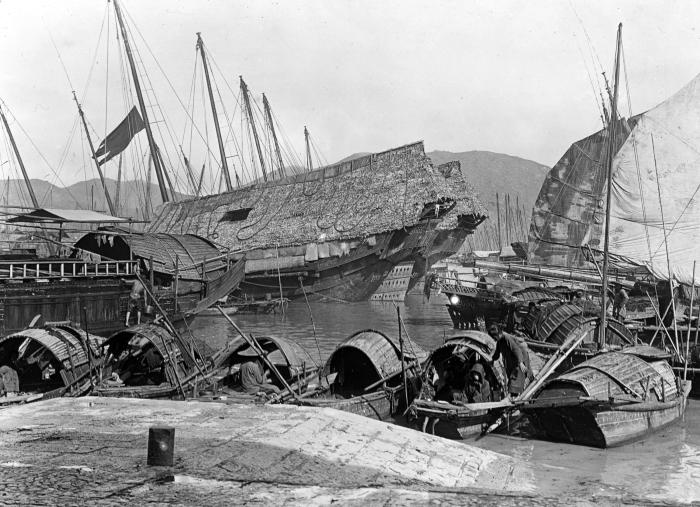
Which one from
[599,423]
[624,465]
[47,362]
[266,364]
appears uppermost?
[47,362]

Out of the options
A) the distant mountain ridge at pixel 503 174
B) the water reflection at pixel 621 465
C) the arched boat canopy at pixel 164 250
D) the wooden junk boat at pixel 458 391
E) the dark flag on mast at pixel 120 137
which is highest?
the distant mountain ridge at pixel 503 174

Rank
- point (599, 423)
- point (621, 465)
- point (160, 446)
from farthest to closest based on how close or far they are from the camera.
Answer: point (599, 423), point (621, 465), point (160, 446)

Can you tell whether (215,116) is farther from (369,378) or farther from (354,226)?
(369,378)

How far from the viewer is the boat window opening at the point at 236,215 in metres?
41.2

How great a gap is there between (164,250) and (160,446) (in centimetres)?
2058

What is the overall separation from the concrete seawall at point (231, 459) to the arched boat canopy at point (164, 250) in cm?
1529

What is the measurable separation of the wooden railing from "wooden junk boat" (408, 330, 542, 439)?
1284 centimetres

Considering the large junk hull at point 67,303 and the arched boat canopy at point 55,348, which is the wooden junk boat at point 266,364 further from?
the large junk hull at point 67,303

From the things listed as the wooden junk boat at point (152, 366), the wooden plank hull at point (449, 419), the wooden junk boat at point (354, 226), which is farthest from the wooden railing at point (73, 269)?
the wooden plank hull at point (449, 419)

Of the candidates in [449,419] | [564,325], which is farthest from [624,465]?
[564,325]

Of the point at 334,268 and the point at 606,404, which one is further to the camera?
the point at 334,268

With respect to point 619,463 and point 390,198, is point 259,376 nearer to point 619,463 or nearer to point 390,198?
point 619,463

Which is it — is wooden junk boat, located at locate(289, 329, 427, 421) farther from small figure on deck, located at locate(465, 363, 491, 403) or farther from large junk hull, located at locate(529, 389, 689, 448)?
large junk hull, located at locate(529, 389, 689, 448)

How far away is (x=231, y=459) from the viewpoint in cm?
649
